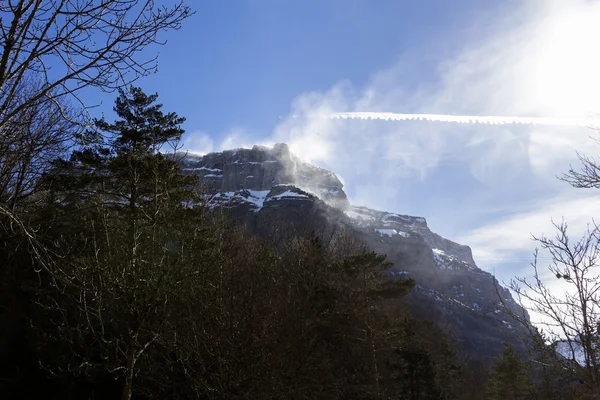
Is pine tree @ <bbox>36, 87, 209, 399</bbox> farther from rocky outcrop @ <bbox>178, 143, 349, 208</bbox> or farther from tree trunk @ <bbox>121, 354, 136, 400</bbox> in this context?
rocky outcrop @ <bbox>178, 143, 349, 208</bbox>

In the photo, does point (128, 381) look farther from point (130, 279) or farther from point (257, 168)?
point (257, 168)

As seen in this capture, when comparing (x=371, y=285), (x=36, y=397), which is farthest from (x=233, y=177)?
(x=36, y=397)

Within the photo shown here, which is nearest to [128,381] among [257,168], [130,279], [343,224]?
[130,279]

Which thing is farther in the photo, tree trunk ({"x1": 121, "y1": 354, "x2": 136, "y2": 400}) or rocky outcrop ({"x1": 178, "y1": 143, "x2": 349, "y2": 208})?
rocky outcrop ({"x1": 178, "y1": 143, "x2": 349, "y2": 208})

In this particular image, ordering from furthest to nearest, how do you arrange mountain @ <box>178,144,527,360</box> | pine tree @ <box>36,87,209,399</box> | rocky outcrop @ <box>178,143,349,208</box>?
rocky outcrop @ <box>178,143,349,208</box>, mountain @ <box>178,144,527,360</box>, pine tree @ <box>36,87,209,399</box>

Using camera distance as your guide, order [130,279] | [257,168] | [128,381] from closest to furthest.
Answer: [128,381] < [130,279] < [257,168]

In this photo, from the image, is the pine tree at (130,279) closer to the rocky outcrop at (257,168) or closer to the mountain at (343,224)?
the mountain at (343,224)

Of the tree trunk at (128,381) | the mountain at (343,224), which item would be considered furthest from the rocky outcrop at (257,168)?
the tree trunk at (128,381)

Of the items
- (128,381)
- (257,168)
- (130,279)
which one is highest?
(257,168)

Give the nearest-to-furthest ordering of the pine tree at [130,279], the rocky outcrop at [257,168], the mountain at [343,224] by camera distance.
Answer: the pine tree at [130,279]
the mountain at [343,224]
the rocky outcrop at [257,168]

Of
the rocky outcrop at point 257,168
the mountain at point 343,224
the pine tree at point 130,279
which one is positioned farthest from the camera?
the rocky outcrop at point 257,168

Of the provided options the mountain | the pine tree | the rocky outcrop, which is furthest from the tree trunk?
the rocky outcrop

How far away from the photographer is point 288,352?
8734mm

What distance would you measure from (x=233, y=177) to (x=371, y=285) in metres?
97.8
